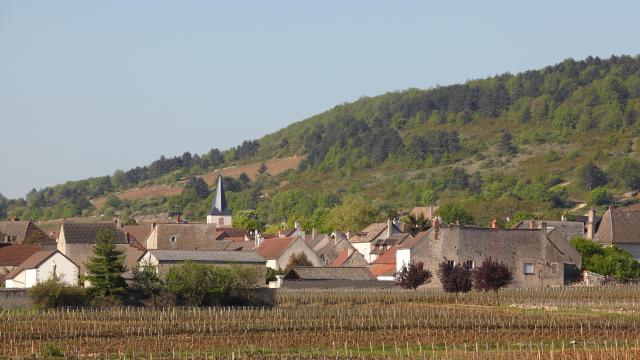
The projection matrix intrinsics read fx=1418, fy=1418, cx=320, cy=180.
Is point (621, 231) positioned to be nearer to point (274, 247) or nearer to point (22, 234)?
point (274, 247)

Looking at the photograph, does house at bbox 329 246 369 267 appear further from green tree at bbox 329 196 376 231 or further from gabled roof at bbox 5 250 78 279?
green tree at bbox 329 196 376 231

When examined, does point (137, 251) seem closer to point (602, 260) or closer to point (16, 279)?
point (16, 279)

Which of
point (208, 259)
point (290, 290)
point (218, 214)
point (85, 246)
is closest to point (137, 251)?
point (85, 246)

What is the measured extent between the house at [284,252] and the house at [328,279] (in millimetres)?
6570

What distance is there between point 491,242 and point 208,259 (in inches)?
769

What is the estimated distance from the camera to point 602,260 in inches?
4235

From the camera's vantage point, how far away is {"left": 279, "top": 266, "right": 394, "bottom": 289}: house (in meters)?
95.8

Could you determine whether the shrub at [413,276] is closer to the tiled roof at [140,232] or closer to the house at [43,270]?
the house at [43,270]

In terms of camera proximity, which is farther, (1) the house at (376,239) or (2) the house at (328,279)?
(1) the house at (376,239)

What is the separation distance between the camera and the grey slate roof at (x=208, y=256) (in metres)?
94.7

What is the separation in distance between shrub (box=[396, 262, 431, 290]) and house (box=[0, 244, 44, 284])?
26.5 m

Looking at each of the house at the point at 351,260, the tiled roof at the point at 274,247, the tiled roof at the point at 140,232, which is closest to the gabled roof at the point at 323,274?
the tiled roof at the point at 274,247

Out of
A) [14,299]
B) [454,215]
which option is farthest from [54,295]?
[454,215]

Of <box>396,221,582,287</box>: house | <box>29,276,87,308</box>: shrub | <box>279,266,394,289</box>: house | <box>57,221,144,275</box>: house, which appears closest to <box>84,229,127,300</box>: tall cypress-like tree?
<box>29,276,87,308</box>: shrub
